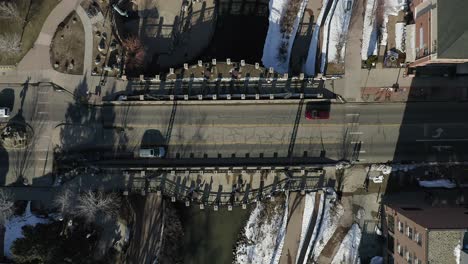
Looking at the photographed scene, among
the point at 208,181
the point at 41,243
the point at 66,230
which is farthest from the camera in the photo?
the point at 208,181

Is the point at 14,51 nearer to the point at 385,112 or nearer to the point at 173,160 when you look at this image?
the point at 173,160

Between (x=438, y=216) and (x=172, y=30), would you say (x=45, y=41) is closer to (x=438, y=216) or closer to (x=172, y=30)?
(x=172, y=30)

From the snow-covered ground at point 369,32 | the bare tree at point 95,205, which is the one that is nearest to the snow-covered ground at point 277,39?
the snow-covered ground at point 369,32

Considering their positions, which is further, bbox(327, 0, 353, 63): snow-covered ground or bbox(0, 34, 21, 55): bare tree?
bbox(327, 0, 353, 63): snow-covered ground

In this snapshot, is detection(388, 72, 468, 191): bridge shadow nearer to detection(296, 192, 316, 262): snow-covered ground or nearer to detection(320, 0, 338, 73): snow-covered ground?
detection(320, 0, 338, 73): snow-covered ground

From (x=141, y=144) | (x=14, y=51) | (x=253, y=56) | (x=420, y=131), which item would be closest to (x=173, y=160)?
(x=141, y=144)

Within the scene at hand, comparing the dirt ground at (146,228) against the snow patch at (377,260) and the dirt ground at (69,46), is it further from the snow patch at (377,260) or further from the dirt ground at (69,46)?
the snow patch at (377,260)

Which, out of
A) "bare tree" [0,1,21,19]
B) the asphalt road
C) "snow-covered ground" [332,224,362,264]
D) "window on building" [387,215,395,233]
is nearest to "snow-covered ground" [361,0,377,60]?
the asphalt road
